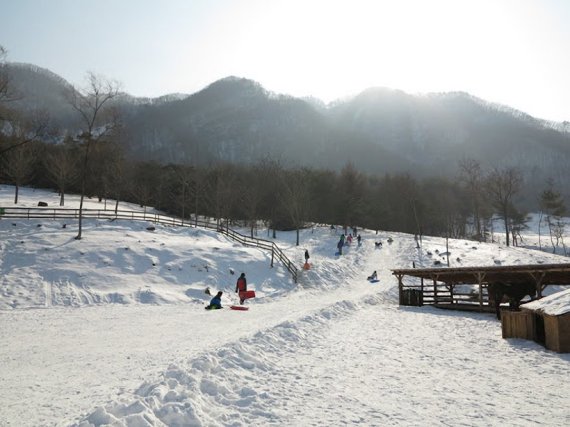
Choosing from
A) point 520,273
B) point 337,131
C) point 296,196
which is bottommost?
point 520,273

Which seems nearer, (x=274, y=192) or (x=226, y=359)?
(x=226, y=359)

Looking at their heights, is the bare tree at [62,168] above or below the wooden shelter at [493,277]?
above

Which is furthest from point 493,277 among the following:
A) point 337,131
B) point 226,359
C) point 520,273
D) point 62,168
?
point 337,131

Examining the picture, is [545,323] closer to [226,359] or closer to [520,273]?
[520,273]

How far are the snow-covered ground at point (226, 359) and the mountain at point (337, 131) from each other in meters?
118

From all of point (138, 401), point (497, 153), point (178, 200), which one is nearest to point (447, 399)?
point (138, 401)

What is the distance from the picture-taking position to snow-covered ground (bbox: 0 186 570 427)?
6.24 metres

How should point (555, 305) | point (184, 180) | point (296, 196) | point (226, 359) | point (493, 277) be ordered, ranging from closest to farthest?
point (226, 359)
point (555, 305)
point (493, 277)
point (296, 196)
point (184, 180)

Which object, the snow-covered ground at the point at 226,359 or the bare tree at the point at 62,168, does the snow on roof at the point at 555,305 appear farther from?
the bare tree at the point at 62,168

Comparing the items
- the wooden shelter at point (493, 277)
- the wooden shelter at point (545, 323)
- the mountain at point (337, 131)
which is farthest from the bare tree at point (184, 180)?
the mountain at point (337, 131)

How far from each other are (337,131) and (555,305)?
518ft

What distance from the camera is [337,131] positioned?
164m

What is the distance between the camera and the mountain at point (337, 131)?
485 feet

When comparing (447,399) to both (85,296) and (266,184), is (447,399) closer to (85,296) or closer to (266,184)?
(85,296)
